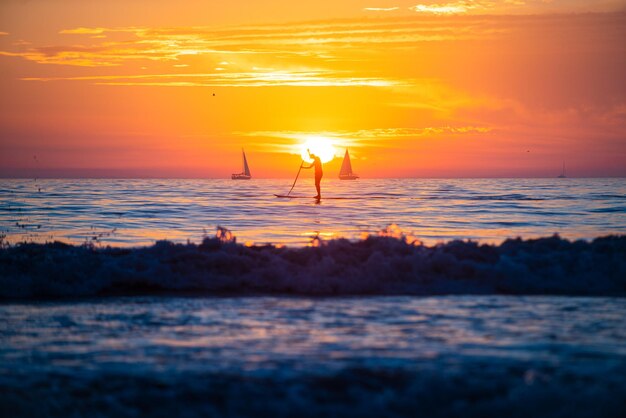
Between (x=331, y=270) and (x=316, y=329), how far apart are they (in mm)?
3910

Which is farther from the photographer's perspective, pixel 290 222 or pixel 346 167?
pixel 346 167

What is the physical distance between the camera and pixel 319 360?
700 cm

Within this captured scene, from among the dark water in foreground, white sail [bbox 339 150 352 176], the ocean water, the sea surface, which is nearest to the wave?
the sea surface

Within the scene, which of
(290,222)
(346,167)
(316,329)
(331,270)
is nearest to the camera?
(316,329)

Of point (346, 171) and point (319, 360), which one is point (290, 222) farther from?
point (346, 171)

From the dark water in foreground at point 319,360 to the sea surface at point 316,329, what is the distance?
2 centimetres

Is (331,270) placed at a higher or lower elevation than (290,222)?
lower

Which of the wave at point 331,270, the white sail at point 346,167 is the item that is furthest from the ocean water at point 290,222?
the white sail at point 346,167

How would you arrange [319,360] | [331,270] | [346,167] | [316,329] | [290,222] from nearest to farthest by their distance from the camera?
[319,360]
[316,329]
[331,270]
[290,222]
[346,167]

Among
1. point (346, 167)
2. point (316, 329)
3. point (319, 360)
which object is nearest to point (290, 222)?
point (316, 329)

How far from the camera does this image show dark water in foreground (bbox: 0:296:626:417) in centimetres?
594

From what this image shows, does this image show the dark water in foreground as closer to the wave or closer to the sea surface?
the sea surface

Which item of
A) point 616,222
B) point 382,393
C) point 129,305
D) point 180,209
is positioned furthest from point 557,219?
point 382,393

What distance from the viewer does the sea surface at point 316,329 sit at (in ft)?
19.8
